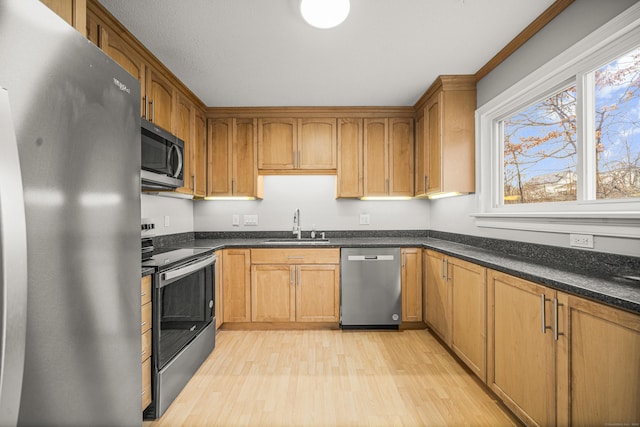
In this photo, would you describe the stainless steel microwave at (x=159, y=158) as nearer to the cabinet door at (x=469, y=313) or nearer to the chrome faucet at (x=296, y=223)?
the chrome faucet at (x=296, y=223)

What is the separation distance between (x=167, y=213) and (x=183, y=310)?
123cm

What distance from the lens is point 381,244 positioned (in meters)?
2.99

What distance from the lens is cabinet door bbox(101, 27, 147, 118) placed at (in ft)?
5.94

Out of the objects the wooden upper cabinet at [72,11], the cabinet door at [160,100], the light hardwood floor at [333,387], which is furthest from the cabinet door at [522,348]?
the cabinet door at [160,100]

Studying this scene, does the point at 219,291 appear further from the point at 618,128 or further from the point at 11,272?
the point at 618,128

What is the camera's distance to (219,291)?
9.62 feet

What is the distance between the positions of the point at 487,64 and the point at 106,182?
8.87ft

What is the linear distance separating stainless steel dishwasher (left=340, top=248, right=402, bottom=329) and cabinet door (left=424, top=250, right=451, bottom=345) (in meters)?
0.27

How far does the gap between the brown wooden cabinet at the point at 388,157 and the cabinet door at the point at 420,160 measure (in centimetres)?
7

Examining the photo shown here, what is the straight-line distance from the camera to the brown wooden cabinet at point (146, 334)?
1.66 m

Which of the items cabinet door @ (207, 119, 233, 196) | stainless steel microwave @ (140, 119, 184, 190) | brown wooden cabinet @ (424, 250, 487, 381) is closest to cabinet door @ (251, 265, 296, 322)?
cabinet door @ (207, 119, 233, 196)

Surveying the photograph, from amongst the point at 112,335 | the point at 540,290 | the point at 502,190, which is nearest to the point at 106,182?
the point at 112,335

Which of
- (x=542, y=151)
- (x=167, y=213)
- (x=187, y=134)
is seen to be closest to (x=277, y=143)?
(x=187, y=134)

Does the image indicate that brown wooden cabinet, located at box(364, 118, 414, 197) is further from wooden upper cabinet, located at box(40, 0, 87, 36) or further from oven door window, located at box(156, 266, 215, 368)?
wooden upper cabinet, located at box(40, 0, 87, 36)
